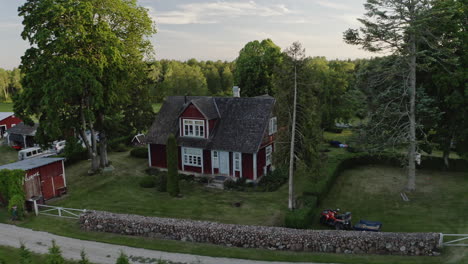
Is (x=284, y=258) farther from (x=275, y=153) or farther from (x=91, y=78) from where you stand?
(x=91, y=78)

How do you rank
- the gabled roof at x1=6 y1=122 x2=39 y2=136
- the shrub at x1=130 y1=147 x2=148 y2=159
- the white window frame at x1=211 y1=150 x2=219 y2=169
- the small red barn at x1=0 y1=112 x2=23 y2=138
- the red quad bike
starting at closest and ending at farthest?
1. the red quad bike
2. the white window frame at x1=211 y1=150 x2=219 y2=169
3. the shrub at x1=130 y1=147 x2=148 y2=159
4. the gabled roof at x1=6 y1=122 x2=39 y2=136
5. the small red barn at x1=0 y1=112 x2=23 y2=138

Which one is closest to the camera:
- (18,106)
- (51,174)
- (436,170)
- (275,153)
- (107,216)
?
(107,216)

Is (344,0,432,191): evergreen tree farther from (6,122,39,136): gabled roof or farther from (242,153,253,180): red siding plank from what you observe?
(6,122,39,136): gabled roof

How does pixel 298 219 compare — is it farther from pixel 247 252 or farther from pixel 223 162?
pixel 223 162

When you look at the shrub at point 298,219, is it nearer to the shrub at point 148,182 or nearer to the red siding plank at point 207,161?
the red siding plank at point 207,161

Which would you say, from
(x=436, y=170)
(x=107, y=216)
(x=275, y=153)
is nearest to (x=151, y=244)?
(x=107, y=216)

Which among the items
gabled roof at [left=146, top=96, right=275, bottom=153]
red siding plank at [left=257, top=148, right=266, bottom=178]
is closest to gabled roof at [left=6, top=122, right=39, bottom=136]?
gabled roof at [left=146, top=96, right=275, bottom=153]

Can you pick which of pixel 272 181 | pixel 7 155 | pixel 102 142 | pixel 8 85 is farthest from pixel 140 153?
pixel 8 85

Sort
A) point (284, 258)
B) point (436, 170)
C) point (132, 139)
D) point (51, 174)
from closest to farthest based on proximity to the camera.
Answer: point (284, 258), point (51, 174), point (436, 170), point (132, 139)
